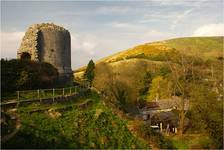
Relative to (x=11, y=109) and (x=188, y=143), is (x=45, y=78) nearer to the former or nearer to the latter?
(x=11, y=109)

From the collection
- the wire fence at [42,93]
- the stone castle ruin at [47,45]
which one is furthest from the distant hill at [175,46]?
the wire fence at [42,93]

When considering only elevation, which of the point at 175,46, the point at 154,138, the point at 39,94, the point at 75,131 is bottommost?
the point at 154,138

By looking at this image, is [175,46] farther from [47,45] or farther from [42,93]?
[42,93]

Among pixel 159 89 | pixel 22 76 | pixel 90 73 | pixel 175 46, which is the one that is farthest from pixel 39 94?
pixel 175 46

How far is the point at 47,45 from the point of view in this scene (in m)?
37.8

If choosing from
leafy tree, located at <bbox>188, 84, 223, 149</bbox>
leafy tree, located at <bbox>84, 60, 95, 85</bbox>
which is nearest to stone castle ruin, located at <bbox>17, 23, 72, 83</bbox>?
leafy tree, located at <bbox>188, 84, 223, 149</bbox>

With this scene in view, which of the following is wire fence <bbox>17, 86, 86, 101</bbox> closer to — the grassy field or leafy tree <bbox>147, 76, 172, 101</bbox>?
leafy tree <bbox>147, 76, 172, 101</bbox>

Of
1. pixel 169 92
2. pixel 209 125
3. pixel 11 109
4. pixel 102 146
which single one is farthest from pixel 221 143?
pixel 169 92

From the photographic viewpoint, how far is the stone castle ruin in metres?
37.2

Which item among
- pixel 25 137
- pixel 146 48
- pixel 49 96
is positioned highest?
pixel 146 48

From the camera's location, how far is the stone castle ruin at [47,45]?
37156mm

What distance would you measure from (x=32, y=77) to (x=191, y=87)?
60.6 ft

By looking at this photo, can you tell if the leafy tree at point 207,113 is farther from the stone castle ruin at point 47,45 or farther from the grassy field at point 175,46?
the grassy field at point 175,46

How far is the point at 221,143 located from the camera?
34.7 m
